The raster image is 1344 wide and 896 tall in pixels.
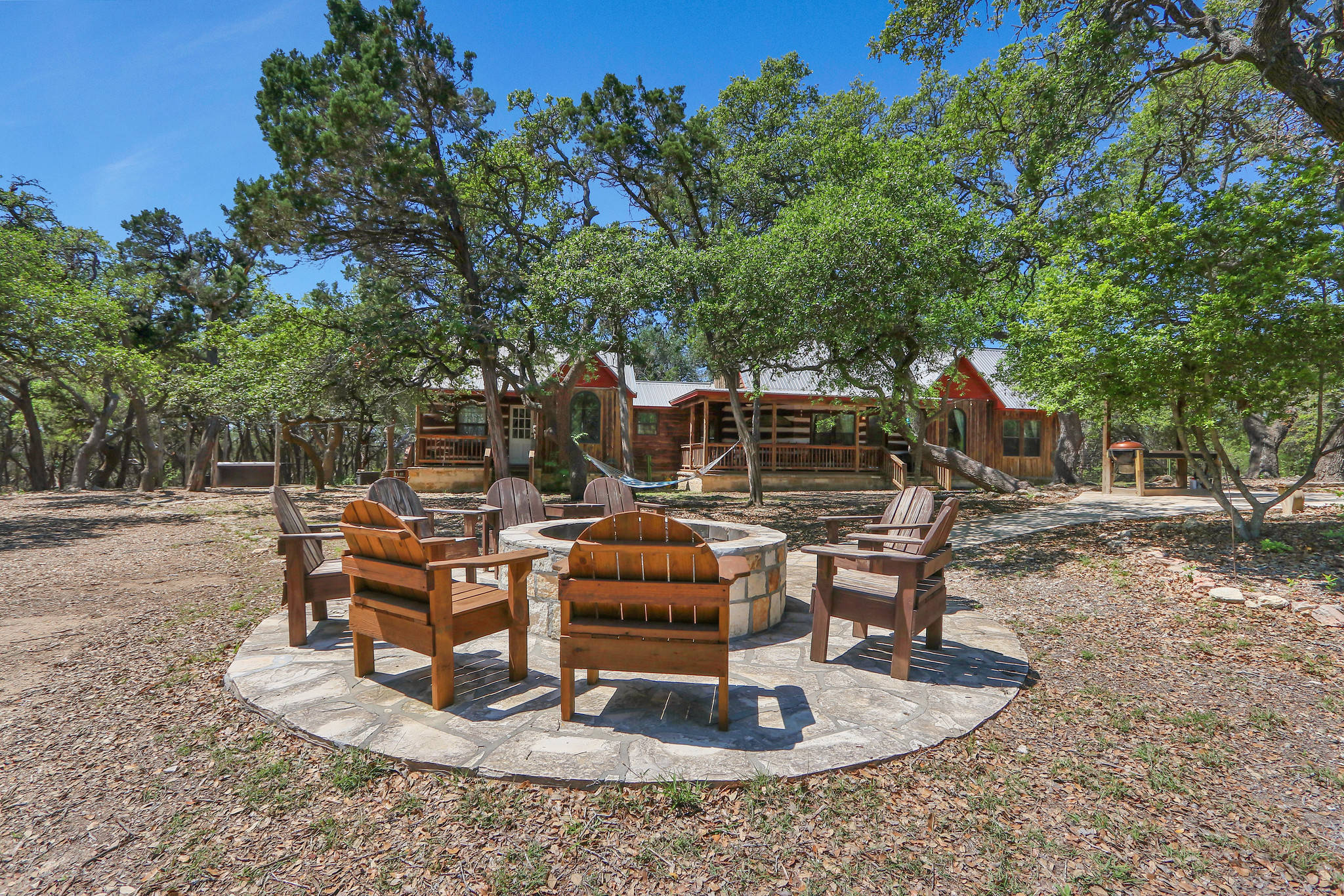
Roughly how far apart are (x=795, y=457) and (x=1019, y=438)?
8.02 meters

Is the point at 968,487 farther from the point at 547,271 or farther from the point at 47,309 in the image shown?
the point at 47,309

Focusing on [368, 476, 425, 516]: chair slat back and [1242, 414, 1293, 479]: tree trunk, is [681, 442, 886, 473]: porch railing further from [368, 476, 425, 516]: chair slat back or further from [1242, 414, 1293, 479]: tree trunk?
[368, 476, 425, 516]: chair slat back

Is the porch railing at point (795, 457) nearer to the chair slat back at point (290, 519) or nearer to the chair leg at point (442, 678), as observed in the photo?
the chair slat back at point (290, 519)

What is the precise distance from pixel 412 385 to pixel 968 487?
1498cm

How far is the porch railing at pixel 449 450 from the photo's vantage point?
629 inches

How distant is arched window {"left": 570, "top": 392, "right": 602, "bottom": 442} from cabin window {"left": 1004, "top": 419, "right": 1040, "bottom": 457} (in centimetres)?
1321

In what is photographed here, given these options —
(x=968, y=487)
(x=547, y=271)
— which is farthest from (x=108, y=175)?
(x=968, y=487)

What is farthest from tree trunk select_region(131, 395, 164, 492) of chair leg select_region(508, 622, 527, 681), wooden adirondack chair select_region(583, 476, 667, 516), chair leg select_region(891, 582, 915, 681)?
chair leg select_region(891, 582, 915, 681)

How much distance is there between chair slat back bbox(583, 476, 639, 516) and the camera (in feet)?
19.6

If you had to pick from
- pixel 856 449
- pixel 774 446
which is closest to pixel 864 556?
pixel 774 446

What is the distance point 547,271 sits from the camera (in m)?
10.1

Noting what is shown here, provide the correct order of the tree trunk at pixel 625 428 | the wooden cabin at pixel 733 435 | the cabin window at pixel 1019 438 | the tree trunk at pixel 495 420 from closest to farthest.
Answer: the tree trunk at pixel 495 420 < the wooden cabin at pixel 733 435 < the tree trunk at pixel 625 428 < the cabin window at pixel 1019 438

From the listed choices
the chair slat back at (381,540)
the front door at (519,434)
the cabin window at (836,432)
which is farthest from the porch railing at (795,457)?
the chair slat back at (381,540)

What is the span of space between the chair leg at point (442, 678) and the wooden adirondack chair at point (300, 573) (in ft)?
4.10
